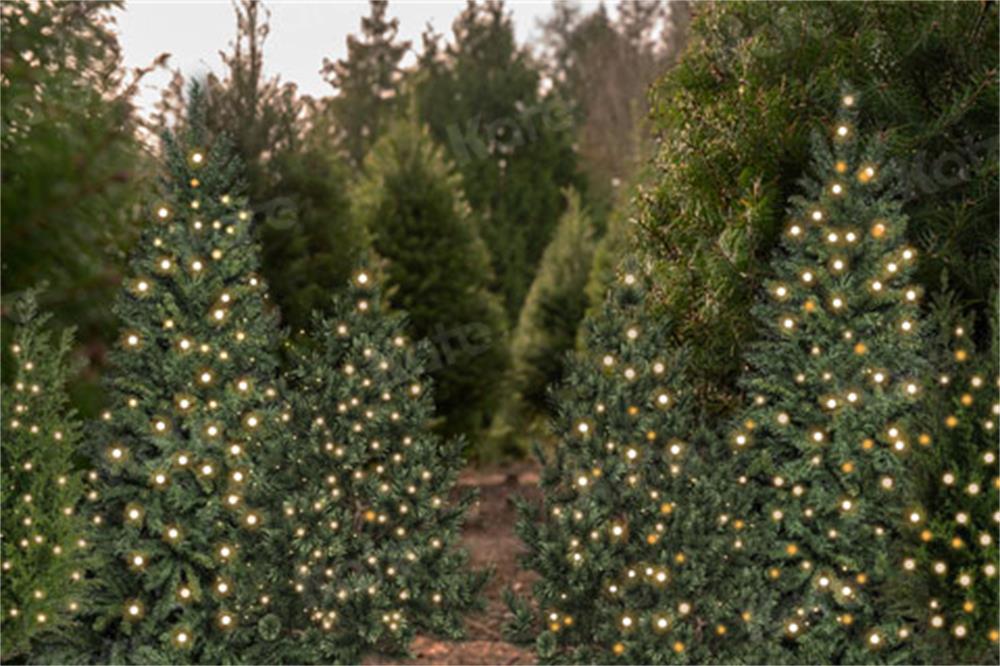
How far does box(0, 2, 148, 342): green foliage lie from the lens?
9.02m

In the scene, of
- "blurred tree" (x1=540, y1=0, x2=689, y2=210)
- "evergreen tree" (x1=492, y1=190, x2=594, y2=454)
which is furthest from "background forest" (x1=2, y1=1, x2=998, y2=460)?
"blurred tree" (x1=540, y1=0, x2=689, y2=210)

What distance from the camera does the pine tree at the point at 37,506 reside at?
7.89 m

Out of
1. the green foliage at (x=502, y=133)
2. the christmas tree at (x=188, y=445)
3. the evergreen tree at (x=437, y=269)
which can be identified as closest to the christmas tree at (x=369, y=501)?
the christmas tree at (x=188, y=445)

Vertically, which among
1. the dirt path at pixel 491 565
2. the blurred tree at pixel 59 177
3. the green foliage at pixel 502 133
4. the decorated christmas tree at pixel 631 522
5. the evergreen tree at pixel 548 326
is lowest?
the dirt path at pixel 491 565

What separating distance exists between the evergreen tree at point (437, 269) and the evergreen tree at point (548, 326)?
4.96ft

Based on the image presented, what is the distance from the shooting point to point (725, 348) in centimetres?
873

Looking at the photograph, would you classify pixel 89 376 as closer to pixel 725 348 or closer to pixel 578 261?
pixel 725 348

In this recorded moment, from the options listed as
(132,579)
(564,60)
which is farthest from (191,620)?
(564,60)

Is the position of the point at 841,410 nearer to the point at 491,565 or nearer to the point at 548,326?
the point at 491,565

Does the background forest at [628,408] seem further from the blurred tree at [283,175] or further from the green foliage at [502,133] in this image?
the green foliage at [502,133]

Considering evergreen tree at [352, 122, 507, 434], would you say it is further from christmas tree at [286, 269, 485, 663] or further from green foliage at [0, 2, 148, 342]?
christmas tree at [286, 269, 485, 663]

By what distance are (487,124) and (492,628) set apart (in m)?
20.9

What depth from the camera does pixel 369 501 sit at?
8375 mm

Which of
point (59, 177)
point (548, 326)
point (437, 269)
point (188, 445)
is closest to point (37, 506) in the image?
point (188, 445)
